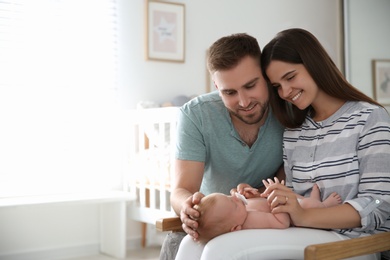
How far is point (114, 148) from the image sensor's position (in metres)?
3.78

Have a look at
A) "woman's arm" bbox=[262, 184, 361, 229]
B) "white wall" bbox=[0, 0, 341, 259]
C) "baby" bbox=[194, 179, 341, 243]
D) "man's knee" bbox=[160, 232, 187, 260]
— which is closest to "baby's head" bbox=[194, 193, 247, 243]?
"baby" bbox=[194, 179, 341, 243]

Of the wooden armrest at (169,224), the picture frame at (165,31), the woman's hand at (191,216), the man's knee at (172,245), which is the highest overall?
the picture frame at (165,31)

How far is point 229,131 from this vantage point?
6.48ft

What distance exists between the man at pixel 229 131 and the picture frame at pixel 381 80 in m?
2.81

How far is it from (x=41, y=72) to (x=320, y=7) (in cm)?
259

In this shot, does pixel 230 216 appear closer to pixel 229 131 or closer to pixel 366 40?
pixel 229 131

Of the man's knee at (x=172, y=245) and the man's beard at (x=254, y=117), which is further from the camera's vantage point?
the man's beard at (x=254, y=117)

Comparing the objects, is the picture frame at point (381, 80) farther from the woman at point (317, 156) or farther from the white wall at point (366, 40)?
the woman at point (317, 156)

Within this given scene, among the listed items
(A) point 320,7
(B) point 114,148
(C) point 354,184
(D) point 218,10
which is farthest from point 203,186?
(A) point 320,7

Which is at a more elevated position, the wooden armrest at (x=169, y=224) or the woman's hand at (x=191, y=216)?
the woman's hand at (x=191, y=216)

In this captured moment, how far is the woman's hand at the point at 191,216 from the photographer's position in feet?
4.96

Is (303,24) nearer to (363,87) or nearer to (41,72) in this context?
(363,87)

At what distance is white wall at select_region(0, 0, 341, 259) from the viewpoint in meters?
3.46

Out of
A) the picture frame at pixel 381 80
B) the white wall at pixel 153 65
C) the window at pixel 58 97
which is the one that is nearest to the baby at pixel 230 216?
the white wall at pixel 153 65
